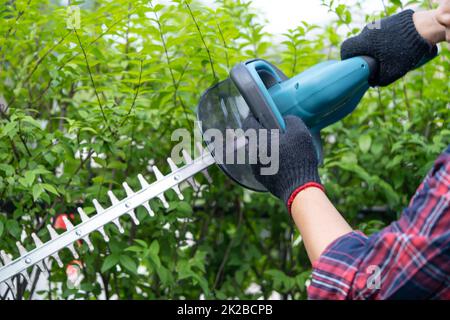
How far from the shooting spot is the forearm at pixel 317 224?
1.48 metres

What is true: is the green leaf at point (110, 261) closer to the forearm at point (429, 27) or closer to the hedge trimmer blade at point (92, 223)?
the hedge trimmer blade at point (92, 223)

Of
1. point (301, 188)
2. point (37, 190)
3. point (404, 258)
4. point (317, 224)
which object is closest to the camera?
point (404, 258)

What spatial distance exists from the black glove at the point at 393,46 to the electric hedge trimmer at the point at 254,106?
3 cm

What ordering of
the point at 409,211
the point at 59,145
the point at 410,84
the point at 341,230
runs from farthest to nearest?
the point at 410,84, the point at 59,145, the point at 341,230, the point at 409,211

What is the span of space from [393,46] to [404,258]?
813 millimetres

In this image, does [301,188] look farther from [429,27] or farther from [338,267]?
[429,27]

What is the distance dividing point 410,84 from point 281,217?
79cm

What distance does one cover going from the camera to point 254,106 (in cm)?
184

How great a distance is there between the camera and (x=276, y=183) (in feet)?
5.59

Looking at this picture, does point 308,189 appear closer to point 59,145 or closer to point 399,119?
point 59,145

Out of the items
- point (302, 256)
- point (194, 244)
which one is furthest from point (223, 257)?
point (302, 256)

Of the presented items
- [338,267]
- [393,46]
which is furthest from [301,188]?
[393,46]

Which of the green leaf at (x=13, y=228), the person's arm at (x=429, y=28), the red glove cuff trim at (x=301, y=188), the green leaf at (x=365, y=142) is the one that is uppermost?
the person's arm at (x=429, y=28)

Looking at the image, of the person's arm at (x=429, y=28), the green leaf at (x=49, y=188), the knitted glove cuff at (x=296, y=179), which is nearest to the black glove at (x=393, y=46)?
the person's arm at (x=429, y=28)
